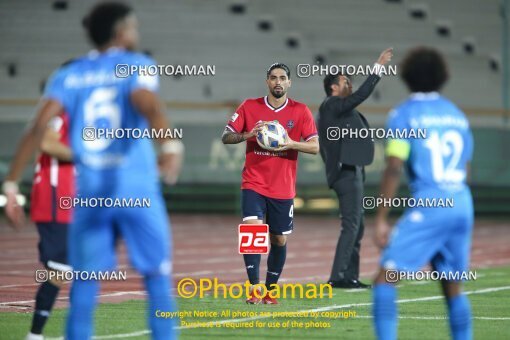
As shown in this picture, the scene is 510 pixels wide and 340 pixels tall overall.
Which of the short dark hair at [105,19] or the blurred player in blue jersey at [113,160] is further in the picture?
the short dark hair at [105,19]

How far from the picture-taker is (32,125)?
7.14 m

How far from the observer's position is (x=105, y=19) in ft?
23.3

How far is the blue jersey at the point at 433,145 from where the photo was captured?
7543mm

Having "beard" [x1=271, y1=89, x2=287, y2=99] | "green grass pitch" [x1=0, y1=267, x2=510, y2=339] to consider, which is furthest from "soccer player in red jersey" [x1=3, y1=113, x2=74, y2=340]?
"beard" [x1=271, y1=89, x2=287, y2=99]

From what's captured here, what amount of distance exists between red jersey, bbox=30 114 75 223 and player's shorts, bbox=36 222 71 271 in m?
0.06

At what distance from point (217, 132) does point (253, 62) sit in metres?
5.48

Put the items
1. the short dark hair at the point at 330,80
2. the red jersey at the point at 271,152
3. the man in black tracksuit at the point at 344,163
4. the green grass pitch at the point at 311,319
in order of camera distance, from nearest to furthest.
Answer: the green grass pitch at the point at 311,319 → the red jersey at the point at 271,152 → the man in black tracksuit at the point at 344,163 → the short dark hair at the point at 330,80

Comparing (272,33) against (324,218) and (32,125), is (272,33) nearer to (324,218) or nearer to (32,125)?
(324,218)

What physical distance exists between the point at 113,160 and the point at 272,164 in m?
5.24

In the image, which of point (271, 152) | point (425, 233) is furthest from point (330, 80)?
point (425, 233)

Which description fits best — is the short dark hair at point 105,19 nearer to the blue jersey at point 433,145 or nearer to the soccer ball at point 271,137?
the blue jersey at point 433,145

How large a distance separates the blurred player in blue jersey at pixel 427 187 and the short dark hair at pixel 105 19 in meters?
1.84

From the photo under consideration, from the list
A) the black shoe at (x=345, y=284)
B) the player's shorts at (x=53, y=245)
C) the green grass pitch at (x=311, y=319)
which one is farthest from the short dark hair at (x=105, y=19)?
the black shoe at (x=345, y=284)

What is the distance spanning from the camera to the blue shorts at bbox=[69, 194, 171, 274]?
22.6ft
